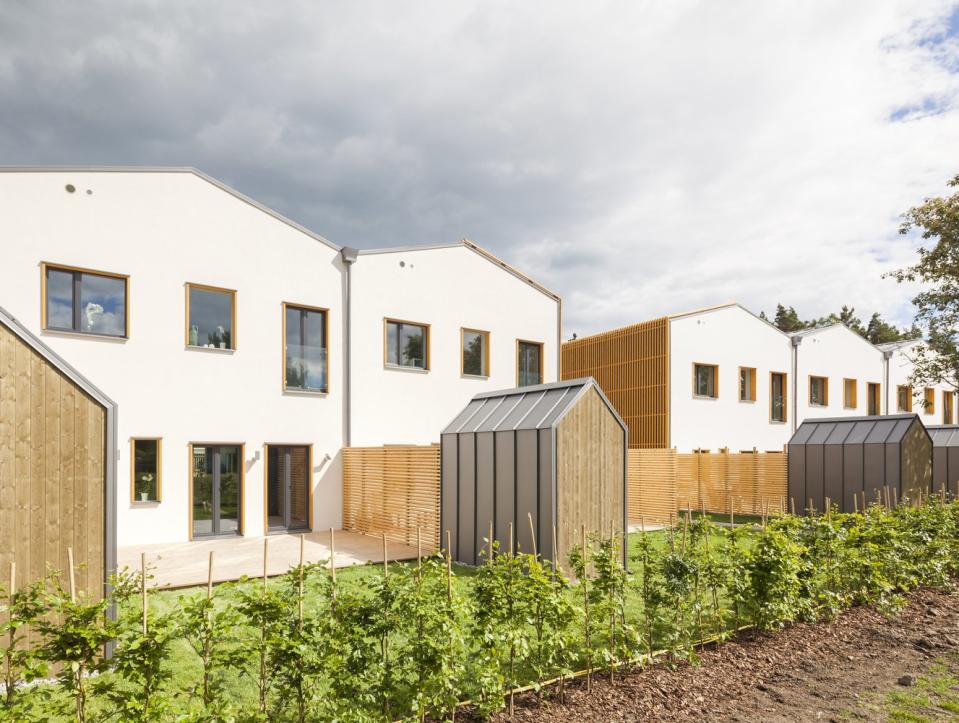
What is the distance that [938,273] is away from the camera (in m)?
19.7

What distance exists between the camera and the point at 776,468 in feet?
65.8

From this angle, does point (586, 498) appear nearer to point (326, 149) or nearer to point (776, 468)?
point (326, 149)

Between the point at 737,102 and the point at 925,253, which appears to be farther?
the point at 925,253

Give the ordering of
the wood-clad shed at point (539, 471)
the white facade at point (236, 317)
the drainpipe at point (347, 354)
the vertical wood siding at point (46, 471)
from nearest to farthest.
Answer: the vertical wood siding at point (46, 471) < the wood-clad shed at point (539, 471) < the white facade at point (236, 317) < the drainpipe at point (347, 354)

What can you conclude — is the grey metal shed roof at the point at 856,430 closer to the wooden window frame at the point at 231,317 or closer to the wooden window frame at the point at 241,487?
the wooden window frame at the point at 241,487

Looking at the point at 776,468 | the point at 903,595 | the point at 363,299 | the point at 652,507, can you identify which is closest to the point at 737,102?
the point at 903,595

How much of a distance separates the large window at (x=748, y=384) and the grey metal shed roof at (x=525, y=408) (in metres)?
16.3

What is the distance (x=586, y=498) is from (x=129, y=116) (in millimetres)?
11843

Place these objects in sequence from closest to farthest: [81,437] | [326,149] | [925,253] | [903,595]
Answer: [81,437] < [903,595] < [326,149] < [925,253]

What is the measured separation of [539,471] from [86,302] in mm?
9773

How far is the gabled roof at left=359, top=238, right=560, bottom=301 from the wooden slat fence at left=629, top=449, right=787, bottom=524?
5.72 metres

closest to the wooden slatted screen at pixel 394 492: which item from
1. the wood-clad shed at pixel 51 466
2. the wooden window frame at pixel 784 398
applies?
the wood-clad shed at pixel 51 466

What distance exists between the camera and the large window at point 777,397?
84.5ft

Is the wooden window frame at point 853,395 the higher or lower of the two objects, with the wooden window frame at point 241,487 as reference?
higher
